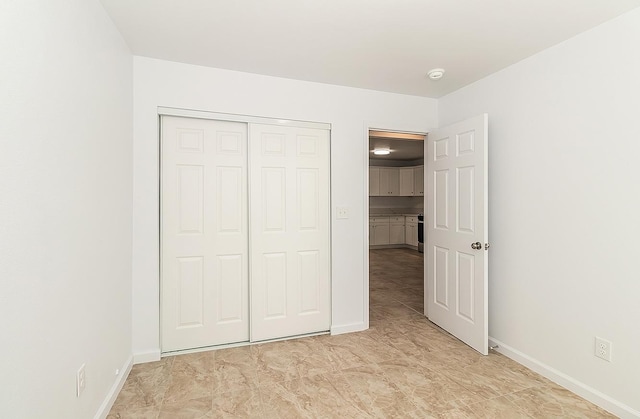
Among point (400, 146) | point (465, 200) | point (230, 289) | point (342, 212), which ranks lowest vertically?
point (230, 289)

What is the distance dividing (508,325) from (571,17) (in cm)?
231

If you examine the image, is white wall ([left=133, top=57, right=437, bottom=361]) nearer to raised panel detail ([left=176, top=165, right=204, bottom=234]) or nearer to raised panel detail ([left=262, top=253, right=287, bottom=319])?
raised panel detail ([left=176, top=165, right=204, bottom=234])

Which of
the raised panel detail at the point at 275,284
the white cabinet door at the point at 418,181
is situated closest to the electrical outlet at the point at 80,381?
the raised panel detail at the point at 275,284

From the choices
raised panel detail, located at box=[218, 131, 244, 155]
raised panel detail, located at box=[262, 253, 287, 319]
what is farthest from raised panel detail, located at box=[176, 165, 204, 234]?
raised panel detail, located at box=[262, 253, 287, 319]

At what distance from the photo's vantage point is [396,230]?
8555mm

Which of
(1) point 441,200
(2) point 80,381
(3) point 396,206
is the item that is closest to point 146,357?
(2) point 80,381

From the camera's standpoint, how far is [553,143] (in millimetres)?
2277

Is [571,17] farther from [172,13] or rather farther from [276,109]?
[172,13]

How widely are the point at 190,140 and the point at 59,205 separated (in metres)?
1.41

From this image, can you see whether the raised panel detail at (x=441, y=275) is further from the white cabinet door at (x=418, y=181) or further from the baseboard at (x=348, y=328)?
the white cabinet door at (x=418, y=181)

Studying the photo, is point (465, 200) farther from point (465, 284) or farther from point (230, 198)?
point (230, 198)

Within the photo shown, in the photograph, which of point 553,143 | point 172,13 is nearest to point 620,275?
point 553,143

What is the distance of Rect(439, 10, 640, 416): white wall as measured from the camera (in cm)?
186

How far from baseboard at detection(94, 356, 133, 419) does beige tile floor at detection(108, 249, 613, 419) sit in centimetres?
4
